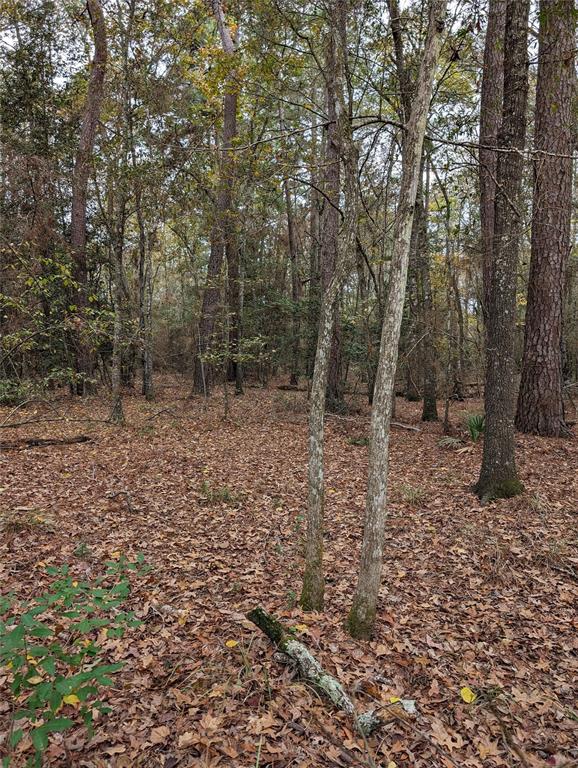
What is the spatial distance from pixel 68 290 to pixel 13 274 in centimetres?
248

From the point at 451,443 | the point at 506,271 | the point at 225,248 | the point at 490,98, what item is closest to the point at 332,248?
the point at 225,248

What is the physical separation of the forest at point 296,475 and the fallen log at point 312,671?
25mm

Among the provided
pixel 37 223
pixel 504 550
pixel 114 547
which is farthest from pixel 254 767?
pixel 37 223

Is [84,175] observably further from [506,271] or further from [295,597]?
[295,597]

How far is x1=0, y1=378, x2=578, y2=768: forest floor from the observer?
296cm

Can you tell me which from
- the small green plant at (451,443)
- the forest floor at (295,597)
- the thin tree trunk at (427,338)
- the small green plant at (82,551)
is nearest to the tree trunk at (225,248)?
the forest floor at (295,597)

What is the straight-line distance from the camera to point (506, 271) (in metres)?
6.14

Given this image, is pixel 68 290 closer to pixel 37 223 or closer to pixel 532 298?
pixel 37 223

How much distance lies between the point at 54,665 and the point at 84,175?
35.2ft

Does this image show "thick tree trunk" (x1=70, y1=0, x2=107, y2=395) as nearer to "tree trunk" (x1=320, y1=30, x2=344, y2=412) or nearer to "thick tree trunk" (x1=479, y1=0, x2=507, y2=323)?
"tree trunk" (x1=320, y1=30, x2=344, y2=412)

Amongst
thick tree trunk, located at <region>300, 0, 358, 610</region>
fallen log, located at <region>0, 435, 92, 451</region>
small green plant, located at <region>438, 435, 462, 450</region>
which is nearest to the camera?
thick tree trunk, located at <region>300, 0, 358, 610</region>

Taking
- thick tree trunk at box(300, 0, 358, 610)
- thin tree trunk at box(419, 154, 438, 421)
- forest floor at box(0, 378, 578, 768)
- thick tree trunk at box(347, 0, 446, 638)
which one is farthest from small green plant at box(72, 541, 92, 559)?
thin tree trunk at box(419, 154, 438, 421)

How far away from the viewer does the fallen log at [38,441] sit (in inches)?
347

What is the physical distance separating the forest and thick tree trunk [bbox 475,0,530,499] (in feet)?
0.11
